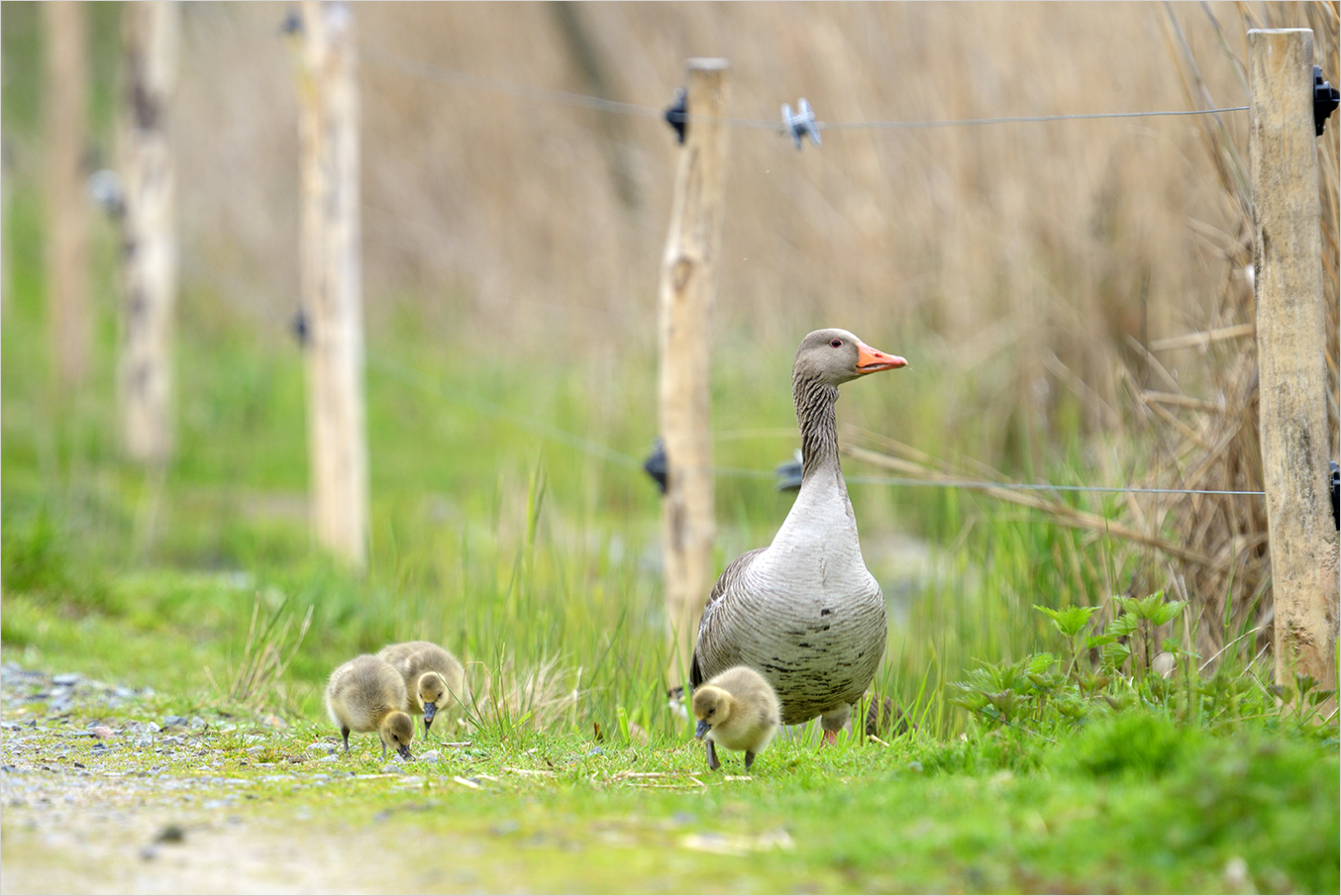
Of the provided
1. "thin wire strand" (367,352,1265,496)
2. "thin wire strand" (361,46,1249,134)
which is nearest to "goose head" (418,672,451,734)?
"thin wire strand" (367,352,1265,496)

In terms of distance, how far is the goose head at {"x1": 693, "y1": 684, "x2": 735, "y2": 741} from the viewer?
14.0 feet

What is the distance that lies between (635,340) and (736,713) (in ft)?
34.6

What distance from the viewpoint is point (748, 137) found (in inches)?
544

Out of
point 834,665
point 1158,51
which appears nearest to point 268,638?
point 834,665

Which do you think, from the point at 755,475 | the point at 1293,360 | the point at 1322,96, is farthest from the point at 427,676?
the point at 1322,96

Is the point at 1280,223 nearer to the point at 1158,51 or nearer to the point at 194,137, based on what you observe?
the point at 1158,51

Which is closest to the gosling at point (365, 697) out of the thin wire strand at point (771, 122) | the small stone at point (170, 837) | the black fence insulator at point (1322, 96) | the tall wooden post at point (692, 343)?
the small stone at point (170, 837)

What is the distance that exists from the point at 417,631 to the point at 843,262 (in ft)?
21.2

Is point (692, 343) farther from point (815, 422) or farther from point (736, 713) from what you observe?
point (736, 713)

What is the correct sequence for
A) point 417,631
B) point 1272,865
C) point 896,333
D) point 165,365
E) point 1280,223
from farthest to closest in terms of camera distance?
point 165,365 → point 896,333 → point 417,631 → point 1280,223 → point 1272,865

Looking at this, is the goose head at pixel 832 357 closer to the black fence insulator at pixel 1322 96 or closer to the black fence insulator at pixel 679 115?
the black fence insulator at pixel 1322 96

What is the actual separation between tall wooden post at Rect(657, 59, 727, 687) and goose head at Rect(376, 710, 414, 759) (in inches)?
86.4

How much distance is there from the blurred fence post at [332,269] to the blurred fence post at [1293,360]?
6.60m

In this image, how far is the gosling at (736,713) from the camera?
430 cm
